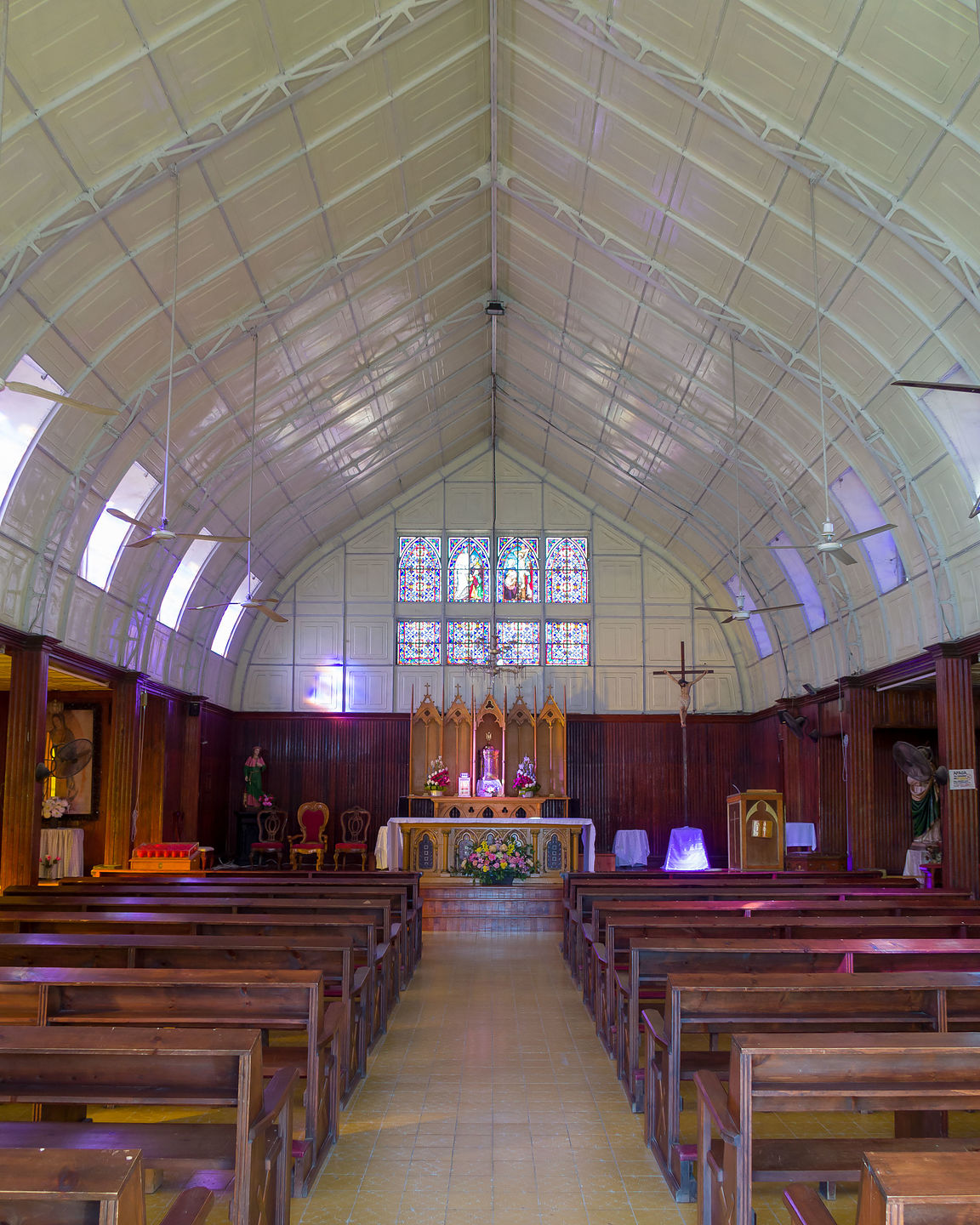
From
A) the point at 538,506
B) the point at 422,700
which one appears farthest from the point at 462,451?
the point at 422,700

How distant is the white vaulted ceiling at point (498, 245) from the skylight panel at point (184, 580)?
32.1 inches

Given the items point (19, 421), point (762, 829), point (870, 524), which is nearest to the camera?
point (19, 421)

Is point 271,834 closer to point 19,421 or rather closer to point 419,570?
point 419,570

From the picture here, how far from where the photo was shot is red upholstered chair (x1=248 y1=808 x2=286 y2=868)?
22.9 metres

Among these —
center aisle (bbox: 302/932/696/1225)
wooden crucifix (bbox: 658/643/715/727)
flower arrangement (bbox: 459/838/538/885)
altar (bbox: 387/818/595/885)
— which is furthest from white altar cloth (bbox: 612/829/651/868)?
center aisle (bbox: 302/932/696/1225)

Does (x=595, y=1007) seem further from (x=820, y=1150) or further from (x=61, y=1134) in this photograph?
(x=61, y=1134)

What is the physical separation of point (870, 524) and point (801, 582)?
3278 millimetres

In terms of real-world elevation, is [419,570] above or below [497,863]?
above

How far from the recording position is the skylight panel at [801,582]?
20.2m

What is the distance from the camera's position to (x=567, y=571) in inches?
1012

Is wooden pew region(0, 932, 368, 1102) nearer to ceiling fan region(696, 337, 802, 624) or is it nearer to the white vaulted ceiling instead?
the white vaulted ceiling

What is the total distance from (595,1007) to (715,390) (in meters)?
11.2

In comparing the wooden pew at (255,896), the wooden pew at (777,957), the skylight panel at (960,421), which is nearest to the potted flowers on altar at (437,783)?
the wooden pew at (255,896)

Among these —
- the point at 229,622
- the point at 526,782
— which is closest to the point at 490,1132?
the point at 526,782
